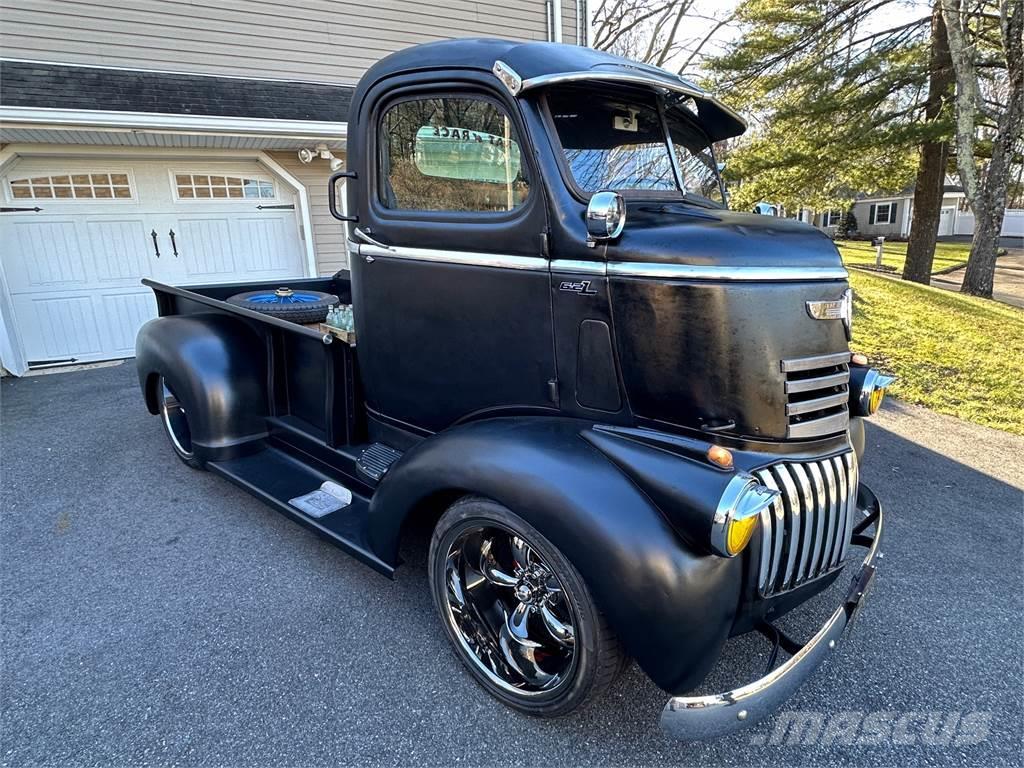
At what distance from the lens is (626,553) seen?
180 centimetres

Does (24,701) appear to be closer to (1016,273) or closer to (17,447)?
(17,447)

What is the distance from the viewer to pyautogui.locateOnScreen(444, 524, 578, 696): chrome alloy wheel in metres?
2.13

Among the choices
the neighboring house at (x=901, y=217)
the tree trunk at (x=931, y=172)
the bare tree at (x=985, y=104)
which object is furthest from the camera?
the neighboring house at (x=901, y=217)

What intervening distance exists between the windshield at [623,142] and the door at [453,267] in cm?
22

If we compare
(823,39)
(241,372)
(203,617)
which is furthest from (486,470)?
(823,39)

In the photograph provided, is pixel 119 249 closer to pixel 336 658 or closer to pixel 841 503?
pixel 336 658

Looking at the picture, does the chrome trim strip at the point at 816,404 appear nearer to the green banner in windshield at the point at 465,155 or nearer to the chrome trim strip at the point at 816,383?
the chrome trim strip at the point at 816,383

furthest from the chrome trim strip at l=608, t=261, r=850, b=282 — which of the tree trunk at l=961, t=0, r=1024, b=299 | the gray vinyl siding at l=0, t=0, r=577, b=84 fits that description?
the tree trunk at l=961, t=0, r=1024, b=299

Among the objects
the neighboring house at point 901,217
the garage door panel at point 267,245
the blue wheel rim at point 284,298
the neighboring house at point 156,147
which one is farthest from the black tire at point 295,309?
the neighboring house at point 901,217

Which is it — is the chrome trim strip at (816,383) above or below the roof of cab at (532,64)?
below

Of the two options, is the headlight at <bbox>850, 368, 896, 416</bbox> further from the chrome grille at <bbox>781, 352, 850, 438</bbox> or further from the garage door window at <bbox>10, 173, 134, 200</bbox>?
the garage door window at <bbox>10, 173, 134, 200</bbox>

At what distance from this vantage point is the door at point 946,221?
37094 mm

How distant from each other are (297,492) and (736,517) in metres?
2.34

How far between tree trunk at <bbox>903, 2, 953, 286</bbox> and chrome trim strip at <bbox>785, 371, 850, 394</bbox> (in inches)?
426
